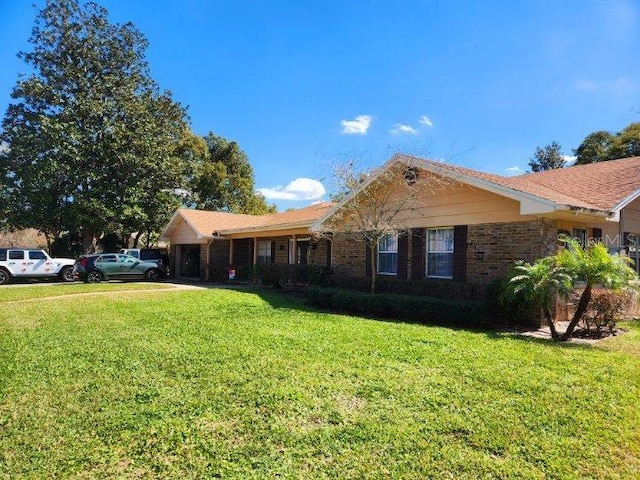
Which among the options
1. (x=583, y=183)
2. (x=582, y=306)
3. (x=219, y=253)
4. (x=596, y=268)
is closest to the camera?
(x=596, y=268)

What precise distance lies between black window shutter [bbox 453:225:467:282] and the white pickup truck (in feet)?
65.6

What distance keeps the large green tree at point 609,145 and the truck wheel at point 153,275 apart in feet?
90.3

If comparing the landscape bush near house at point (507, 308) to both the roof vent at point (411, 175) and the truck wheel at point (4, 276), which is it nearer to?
the roof vent at point (411, 175)

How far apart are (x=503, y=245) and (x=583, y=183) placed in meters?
4.32

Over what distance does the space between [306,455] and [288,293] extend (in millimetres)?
12536

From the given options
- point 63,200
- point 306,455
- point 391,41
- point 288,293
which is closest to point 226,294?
point 288,293

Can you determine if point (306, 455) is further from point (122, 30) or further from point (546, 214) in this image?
point (122, 30)

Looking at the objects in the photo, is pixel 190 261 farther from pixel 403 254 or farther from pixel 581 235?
pixel 581 235

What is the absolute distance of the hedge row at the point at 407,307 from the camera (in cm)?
921

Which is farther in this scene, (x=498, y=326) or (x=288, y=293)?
(x=288, y=293)

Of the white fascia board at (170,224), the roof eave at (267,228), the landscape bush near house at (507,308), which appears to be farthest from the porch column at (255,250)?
the landscape bush near house at (507,308)

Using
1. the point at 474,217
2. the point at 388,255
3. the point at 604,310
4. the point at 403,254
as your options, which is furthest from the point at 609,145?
the point at 604,310

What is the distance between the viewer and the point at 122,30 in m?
29.5

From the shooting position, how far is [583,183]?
1251 centimetres
